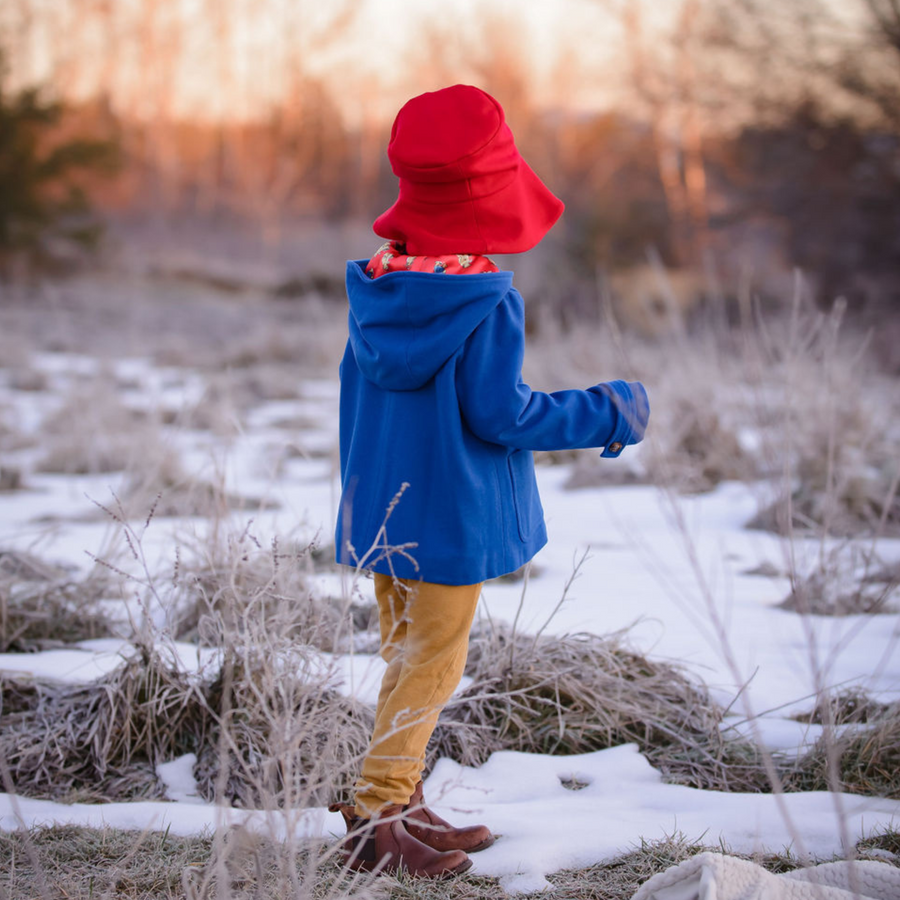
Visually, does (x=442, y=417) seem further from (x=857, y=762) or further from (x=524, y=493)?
(x=857, y=762)

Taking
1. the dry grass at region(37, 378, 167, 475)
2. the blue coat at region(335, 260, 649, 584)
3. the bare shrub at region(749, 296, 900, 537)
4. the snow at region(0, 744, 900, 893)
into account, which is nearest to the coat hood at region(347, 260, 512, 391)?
the blue coat at region(335, 260, 649, 584)

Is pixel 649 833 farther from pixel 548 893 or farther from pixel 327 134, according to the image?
pixel 327 134

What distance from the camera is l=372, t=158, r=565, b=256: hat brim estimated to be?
1.60 metres

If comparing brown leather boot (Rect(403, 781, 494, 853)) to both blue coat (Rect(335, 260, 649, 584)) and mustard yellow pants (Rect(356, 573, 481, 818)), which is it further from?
blue coat (Rect(335, 260, 649, 584))

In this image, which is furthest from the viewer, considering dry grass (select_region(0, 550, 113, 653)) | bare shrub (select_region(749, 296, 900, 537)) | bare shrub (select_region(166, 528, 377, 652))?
bare shrub (select_region(749, 296, 900, 537))

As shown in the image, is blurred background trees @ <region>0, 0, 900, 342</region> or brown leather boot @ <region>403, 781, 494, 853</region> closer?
brown leather boot @ <region>403, 781, 494, 853</region>

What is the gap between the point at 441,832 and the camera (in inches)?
67.7

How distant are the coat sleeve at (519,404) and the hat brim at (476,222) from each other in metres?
0.12

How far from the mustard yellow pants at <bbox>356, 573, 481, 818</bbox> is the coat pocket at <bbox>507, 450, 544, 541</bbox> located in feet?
0.48

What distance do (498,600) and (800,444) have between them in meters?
2.09

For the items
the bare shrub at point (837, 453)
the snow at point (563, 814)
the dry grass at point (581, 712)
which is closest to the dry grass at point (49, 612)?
the snow at point (563, 814)

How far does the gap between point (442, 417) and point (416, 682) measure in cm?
50

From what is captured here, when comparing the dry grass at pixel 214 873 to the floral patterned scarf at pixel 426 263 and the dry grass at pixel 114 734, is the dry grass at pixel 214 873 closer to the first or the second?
the dry grass at pixel 114 734

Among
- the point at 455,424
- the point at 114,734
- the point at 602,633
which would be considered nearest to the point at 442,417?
the point at 455,424
